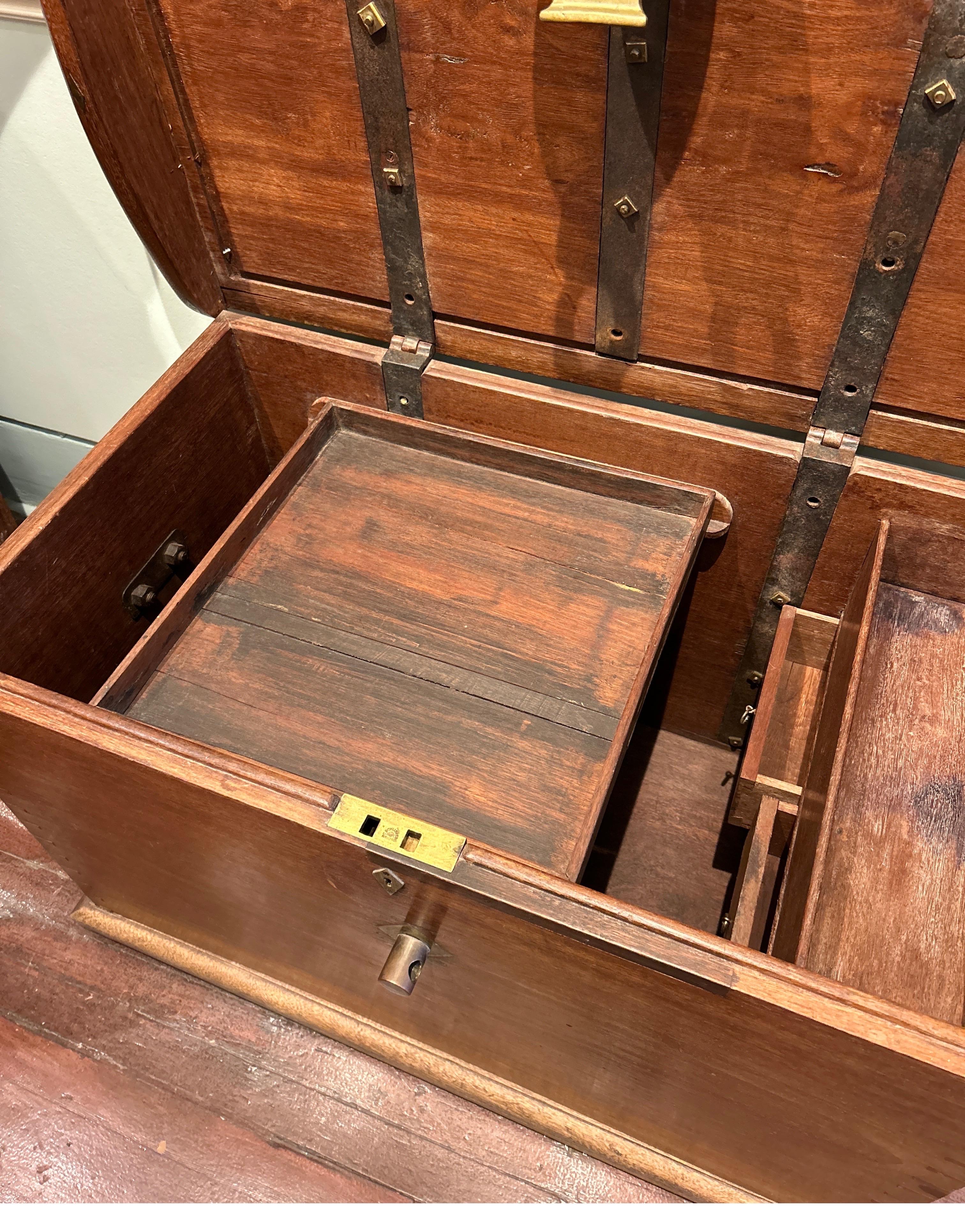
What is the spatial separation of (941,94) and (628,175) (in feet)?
0.91

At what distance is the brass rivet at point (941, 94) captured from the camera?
70cm

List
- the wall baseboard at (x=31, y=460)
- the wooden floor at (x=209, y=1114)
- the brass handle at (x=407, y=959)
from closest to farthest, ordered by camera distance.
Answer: the brass handle at (x=407, y=959) → the wooden floor at (x=209, y=1114) → the wall baseboard at (x=31, y=460)

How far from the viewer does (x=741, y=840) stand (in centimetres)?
139

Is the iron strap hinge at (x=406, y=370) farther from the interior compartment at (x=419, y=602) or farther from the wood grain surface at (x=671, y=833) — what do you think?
the wood grain surface at (x=671, y=833)

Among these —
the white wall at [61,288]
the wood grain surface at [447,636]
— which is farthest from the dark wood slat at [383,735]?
the white wall at [61,288]

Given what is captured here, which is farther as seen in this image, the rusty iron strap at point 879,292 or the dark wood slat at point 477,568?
the dark wood slat at point 477,568

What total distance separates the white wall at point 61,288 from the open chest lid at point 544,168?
1.20 ft

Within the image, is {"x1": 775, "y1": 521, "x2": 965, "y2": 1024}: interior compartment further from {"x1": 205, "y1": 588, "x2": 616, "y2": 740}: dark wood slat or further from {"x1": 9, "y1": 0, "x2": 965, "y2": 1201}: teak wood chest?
{"x1": 205, "y1": 588, "x2": 616, "y2": 740}: dark wood slat

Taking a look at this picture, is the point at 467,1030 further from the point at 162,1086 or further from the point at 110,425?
the point at 110,425

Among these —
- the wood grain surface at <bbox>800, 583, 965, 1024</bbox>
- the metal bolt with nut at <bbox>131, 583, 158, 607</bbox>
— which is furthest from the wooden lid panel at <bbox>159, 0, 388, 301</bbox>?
the wood grain surface at <bbox>800, 583, 965, 1024</bbox>

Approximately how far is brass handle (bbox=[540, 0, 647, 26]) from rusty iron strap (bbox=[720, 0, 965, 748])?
237 mm

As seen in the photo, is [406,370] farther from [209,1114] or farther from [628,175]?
[209,1114]

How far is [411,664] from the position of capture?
998mm

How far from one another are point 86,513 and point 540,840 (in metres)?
0.68
